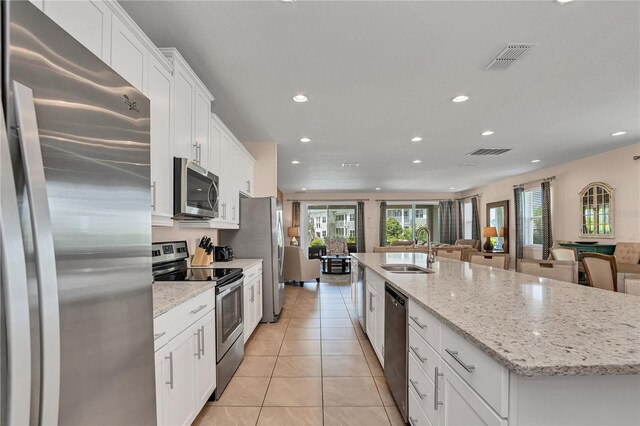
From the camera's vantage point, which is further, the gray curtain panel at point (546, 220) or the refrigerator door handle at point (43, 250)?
the gray curtain panel at point (546, 220)

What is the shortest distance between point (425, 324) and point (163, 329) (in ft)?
4.10

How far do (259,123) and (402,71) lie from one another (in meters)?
1.90

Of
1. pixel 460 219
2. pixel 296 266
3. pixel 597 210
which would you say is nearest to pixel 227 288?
pixel 296 266

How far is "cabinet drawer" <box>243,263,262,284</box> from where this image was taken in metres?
3.23

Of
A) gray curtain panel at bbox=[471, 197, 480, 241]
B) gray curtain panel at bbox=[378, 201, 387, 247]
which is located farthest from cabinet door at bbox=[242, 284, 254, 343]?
gray curtain panel at bbox=[471, 197, 480, 241]

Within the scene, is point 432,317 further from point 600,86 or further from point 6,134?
point 600,86

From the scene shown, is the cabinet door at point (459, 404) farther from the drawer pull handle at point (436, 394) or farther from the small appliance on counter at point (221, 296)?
the small appliance on counter at point (221, 296)

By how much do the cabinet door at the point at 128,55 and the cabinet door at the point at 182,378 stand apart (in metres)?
1.38

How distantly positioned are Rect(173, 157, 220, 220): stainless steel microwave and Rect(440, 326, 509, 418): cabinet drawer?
1.77 meters

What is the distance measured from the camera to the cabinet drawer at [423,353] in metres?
1.45

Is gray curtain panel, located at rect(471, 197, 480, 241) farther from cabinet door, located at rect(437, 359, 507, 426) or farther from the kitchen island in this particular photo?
cabinet door, located at rect(437, 359, 507, 426)

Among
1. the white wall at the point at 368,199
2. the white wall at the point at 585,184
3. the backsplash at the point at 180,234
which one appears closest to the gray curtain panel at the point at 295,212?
the white wall at the point at 368,199

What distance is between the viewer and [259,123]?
3842 mm

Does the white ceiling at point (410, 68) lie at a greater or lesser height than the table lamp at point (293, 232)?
greater
